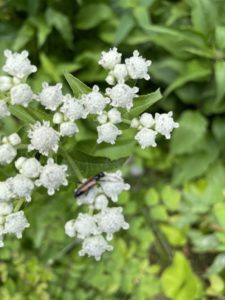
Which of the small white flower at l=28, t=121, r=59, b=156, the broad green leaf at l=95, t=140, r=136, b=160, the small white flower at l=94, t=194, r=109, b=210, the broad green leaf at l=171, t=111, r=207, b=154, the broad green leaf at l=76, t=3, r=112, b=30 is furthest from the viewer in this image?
the broad green leaf at l=76, t=3, r=112, b=30

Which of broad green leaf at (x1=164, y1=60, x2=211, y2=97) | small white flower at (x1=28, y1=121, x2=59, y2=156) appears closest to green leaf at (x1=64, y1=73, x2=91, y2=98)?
small white flower at (x1=28, y1=121, x2=59, y2=156)

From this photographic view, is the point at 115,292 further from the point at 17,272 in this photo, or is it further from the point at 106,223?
the point at 106,223

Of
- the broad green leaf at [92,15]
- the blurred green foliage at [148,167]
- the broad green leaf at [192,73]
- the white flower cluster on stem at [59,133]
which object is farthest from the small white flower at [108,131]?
the broad green leaf at [92,15]

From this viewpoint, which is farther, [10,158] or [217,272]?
[217,272]

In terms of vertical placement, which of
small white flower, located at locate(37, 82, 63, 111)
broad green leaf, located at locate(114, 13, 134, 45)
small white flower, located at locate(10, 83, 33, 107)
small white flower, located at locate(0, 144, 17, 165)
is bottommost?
broad green leaf, located at locate(114, 13, 134, 45)

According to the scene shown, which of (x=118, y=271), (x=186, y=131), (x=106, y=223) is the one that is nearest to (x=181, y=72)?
(x=186, y=131)

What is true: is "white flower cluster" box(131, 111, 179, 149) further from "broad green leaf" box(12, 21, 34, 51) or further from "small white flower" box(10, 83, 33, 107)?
"broad green leaf" box(12, 21, 34, 51)

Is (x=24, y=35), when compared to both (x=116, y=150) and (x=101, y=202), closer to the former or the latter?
(x=116, y=150)
